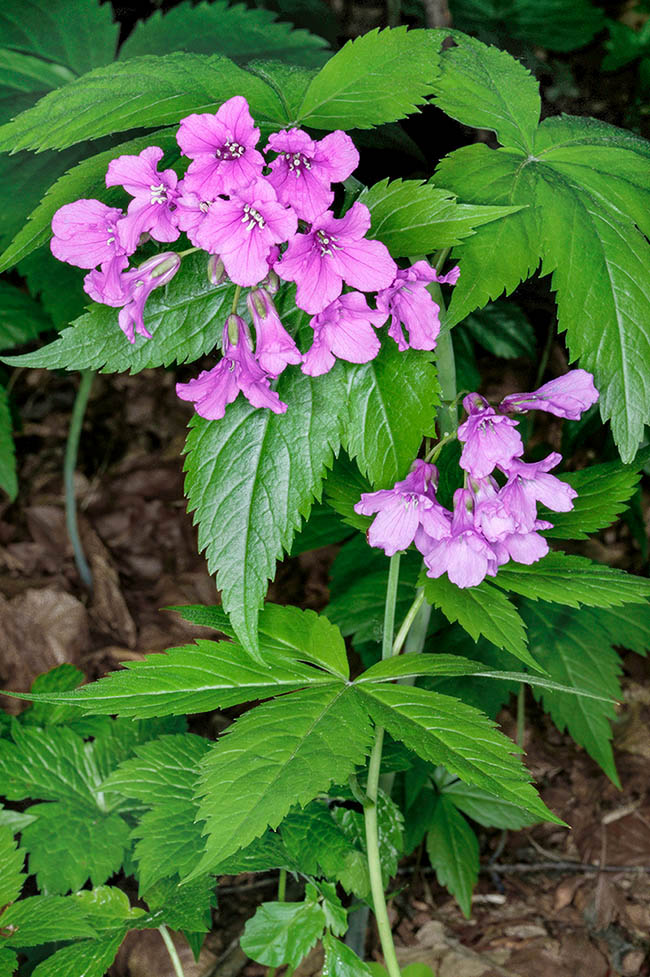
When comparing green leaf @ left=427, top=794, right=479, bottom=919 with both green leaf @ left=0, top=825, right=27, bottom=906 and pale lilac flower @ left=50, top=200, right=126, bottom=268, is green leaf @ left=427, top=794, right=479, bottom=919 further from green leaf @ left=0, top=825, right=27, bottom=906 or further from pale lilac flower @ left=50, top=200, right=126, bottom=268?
pale lilac flower @ left=50, top=200, right=126, bottom=268

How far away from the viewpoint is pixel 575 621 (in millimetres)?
1909

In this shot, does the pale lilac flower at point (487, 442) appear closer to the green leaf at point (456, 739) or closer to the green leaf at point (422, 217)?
the green leaf at point (422, 217)

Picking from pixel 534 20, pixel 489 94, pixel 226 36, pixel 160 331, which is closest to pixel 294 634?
pixel 160 331

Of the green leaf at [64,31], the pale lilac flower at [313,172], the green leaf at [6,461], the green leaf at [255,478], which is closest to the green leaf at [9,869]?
the green leaf at [255,478]

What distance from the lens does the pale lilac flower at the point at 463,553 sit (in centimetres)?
125

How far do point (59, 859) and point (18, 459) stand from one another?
5.62 feet

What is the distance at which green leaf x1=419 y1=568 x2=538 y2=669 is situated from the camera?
126cm

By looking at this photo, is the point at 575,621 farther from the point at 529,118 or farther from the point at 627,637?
the point at 529,118

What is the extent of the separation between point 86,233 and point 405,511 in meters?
0.58

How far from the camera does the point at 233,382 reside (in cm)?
116

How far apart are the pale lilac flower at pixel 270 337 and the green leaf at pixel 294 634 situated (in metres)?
0.43

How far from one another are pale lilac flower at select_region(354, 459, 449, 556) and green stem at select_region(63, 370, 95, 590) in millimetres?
1284

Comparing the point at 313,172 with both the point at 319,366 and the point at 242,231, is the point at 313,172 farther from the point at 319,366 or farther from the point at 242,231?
the point at 319,366

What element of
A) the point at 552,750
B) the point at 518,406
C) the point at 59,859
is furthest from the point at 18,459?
the point at 518,406
